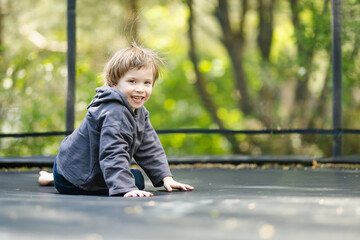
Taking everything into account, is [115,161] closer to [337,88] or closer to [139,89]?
[139,89]

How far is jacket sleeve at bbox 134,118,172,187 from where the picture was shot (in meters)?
1.96

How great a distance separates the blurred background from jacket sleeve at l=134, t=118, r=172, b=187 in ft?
8.63

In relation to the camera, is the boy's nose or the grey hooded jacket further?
the boy's nose

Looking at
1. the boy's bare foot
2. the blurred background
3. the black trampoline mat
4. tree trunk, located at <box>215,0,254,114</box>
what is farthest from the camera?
tree trunk, located at <box>215,0,254,114</box>

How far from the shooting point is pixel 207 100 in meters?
6.30

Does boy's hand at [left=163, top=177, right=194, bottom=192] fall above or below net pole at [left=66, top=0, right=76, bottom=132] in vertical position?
below

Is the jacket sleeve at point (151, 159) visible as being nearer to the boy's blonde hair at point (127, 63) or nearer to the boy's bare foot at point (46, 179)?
the boy's blonde hair at point (127, 63)

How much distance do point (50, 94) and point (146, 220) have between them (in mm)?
4155

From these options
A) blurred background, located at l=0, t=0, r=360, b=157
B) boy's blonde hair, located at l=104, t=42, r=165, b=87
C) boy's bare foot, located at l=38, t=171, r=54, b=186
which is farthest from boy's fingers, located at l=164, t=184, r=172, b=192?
blurred background, located at l=0, t=0, r=360, b=157

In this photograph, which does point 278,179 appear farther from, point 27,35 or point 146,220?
point 27,35

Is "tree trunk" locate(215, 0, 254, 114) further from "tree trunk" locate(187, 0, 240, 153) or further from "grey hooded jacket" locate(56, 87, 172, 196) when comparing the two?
"grey hooded jacket" locate(56, 87, 172, 196)

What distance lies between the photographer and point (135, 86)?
1.88 meters

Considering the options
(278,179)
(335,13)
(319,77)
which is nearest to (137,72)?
(278,179)

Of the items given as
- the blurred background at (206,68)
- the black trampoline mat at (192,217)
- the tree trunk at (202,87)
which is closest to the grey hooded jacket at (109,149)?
the black trampoline mat at (192,217)
